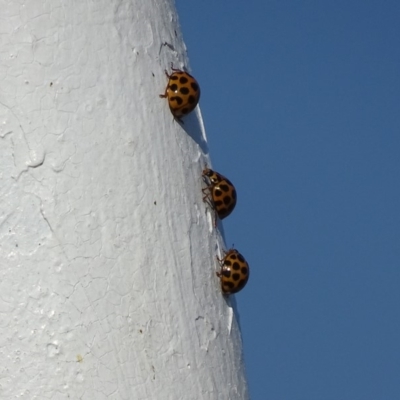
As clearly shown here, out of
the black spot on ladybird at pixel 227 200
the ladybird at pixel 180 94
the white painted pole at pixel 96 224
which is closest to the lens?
the white painted pole at pixel 96 224

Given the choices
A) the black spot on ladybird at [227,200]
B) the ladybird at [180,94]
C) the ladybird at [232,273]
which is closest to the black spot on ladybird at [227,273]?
the ladybird at [232,273]

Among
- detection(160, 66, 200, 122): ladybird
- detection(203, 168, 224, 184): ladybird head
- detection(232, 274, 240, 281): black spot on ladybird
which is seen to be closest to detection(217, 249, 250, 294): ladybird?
detection(232, 274, 240, 281): black spot on ladybird

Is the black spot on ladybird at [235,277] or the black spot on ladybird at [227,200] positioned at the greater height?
the black spot on ladybird at [227,200]

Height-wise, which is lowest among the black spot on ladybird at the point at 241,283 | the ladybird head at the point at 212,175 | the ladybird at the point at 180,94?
the black spot on ladybird at the point at 241,283

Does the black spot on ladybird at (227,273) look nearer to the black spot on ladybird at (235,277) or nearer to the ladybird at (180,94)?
the black spot on ladybird at (235,277)

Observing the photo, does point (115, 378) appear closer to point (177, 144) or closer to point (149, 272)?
point (149, 272)
